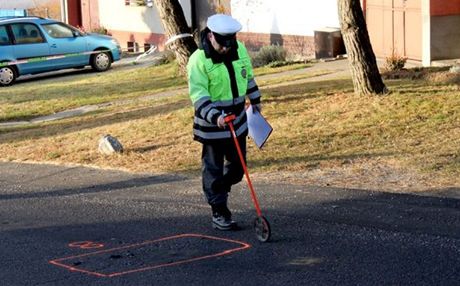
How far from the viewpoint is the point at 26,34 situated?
2550cm

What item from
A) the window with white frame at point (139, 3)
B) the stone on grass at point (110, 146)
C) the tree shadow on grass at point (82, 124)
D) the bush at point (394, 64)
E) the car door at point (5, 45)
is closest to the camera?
the stone on grass at point (110, 146)

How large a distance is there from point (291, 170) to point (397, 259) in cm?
381

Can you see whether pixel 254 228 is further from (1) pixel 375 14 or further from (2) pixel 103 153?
(1) pixel 375 14

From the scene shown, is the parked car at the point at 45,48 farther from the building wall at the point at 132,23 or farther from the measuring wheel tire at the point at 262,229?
the measuring wheel tire at the point at 262,229

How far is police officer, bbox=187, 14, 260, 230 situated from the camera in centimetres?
823

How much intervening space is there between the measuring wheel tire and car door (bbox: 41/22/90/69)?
1820 centimetres

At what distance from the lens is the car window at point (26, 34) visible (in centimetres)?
2534

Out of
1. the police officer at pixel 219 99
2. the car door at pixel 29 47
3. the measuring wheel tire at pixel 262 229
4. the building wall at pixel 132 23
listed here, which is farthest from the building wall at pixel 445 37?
the building wall at pixel 132 23

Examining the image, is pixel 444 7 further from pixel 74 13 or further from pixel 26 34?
pixel 74 13

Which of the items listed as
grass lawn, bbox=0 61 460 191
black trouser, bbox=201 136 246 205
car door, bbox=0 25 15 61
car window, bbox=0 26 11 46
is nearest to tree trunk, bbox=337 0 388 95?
grass lawn, bbox=0 61 460 191

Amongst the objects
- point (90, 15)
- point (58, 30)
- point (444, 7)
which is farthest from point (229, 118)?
point (90, 15)

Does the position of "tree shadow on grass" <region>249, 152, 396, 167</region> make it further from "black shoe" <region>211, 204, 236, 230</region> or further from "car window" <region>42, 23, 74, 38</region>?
"car window" <region>42, 23, 74, 38</region>

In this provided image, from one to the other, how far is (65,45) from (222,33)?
720 inches

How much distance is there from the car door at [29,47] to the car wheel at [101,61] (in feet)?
4.13
